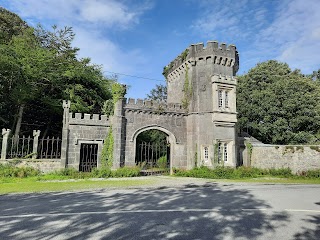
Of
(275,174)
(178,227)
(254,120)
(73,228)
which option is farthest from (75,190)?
(254,120)

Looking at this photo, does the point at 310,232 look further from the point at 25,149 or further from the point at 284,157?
the point at 25,149

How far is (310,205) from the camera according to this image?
7.65 meters

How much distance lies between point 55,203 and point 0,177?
7987 mm

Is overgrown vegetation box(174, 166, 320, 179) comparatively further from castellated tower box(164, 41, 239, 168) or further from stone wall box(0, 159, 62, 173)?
stone wall box(0, 159, 62, 173)

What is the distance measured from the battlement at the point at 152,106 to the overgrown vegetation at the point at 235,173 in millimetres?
4711

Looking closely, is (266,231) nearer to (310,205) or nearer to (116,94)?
(310,205)

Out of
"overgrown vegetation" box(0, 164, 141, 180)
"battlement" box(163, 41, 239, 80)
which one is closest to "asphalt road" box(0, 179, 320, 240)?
"overgrown vegetation" box(0, 164, 141, 180)

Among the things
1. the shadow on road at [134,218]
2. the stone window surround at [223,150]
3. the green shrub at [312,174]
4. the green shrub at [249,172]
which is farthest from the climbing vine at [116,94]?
the green shrub at [312,174]

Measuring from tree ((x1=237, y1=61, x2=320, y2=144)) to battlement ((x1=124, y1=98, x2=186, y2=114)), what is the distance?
10.5 meters

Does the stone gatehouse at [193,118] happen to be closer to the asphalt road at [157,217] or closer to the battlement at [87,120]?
the battlement at [87,120]

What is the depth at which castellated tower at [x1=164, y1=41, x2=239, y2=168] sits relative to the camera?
1808 cm

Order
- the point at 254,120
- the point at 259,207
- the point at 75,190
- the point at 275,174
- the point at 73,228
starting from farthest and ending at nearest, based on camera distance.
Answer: the point at 254,120
the point at 275,174
the point at 75,190
the point at 259,207
the point at 73,228

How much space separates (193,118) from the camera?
18.9m

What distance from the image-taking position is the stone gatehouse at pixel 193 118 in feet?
55.3
